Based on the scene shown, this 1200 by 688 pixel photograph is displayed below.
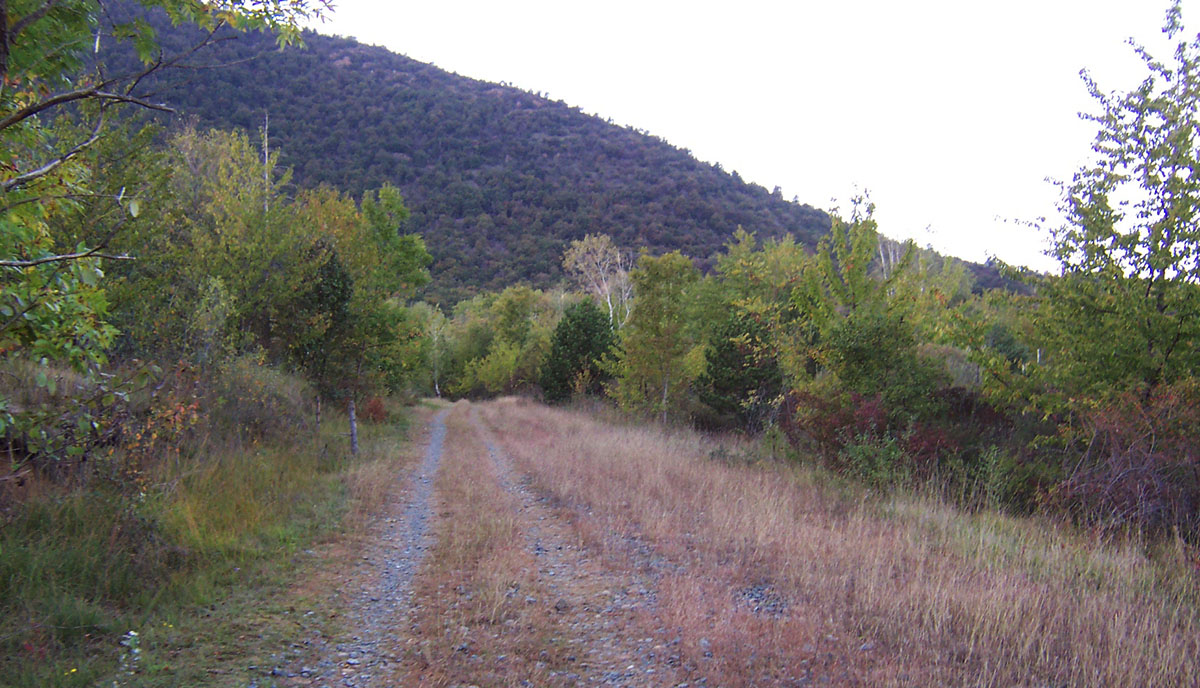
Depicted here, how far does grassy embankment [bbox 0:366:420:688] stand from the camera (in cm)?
421

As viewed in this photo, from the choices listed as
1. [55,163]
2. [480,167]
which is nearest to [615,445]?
[55,163]

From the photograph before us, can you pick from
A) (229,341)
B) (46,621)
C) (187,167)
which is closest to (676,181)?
(187,167)

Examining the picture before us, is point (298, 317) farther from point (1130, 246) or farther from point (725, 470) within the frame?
point (1130, 246)

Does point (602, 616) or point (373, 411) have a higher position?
point (602, 616)

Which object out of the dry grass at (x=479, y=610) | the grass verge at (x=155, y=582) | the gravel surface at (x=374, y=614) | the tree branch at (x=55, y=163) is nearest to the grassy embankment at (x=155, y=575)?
the grass verge at (x=155, y=582)

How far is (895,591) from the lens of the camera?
520 centimetres

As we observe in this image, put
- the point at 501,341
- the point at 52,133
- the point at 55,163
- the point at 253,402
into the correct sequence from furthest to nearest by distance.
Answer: the point at 501,341 < the point at 253,402 < the point at 52,133 < the point at 55,163

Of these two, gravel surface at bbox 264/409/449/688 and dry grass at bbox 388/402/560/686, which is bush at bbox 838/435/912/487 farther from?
gravel surface at bbox 264/409/449/688

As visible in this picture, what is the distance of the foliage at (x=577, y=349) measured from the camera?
31.8m

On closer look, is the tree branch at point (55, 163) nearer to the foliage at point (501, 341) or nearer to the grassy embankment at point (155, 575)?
the grassy embankment at point (155, 575)

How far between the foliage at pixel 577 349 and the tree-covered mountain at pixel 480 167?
28.7 meters

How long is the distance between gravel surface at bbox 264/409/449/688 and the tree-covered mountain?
53590 mm

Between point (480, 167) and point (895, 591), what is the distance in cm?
10102

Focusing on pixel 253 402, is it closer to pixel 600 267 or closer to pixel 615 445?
pixel 615 445
